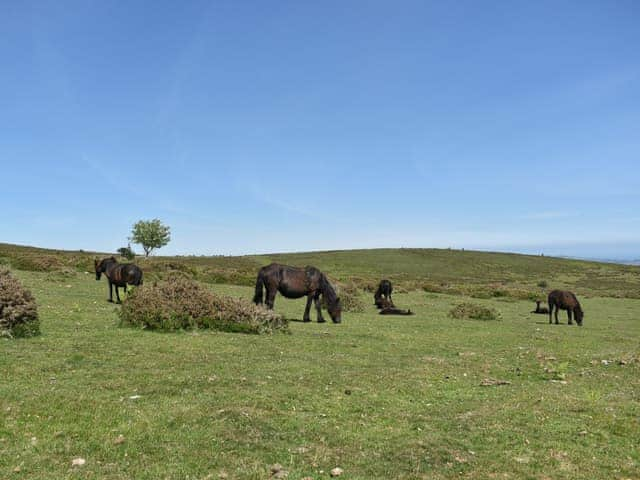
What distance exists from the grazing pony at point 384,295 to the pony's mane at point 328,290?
11.7m

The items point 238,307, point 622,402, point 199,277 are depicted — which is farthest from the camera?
point 199,277

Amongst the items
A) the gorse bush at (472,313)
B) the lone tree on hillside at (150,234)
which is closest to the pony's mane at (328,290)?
the gorse bush at (472,313)

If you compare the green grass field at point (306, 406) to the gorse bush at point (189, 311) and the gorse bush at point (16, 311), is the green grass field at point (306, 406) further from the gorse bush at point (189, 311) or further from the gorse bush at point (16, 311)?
the gorse bush at point (189, 311)

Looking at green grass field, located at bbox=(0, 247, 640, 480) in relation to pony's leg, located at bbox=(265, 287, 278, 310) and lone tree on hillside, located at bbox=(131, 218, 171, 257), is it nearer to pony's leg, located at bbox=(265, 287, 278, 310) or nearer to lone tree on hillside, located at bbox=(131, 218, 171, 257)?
pony's leg, located at bbox=(265, 287, 278, 310)

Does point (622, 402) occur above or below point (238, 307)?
below

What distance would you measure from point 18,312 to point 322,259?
9333 centimetres

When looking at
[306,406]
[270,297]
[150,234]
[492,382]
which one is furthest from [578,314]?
[150,234]

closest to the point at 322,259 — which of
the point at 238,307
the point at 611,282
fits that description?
the point at 611,282

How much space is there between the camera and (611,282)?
82.1 metres

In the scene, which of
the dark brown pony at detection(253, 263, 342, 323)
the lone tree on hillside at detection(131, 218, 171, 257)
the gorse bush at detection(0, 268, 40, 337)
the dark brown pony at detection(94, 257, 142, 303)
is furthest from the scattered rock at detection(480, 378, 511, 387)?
the lone tree on hillside at detection(131, 218, 171, 257)

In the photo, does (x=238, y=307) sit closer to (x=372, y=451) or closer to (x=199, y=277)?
(x=372, y=451)

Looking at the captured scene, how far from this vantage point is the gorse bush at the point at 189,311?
53.3ft

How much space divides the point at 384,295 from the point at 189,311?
21.5m

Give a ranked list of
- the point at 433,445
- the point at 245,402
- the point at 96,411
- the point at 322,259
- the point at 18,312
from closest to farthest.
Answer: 1. the point at 433,445
2. the point at 96,411
3. the point at 245,402
4. the point at 18,312
5. the point at 322,259
